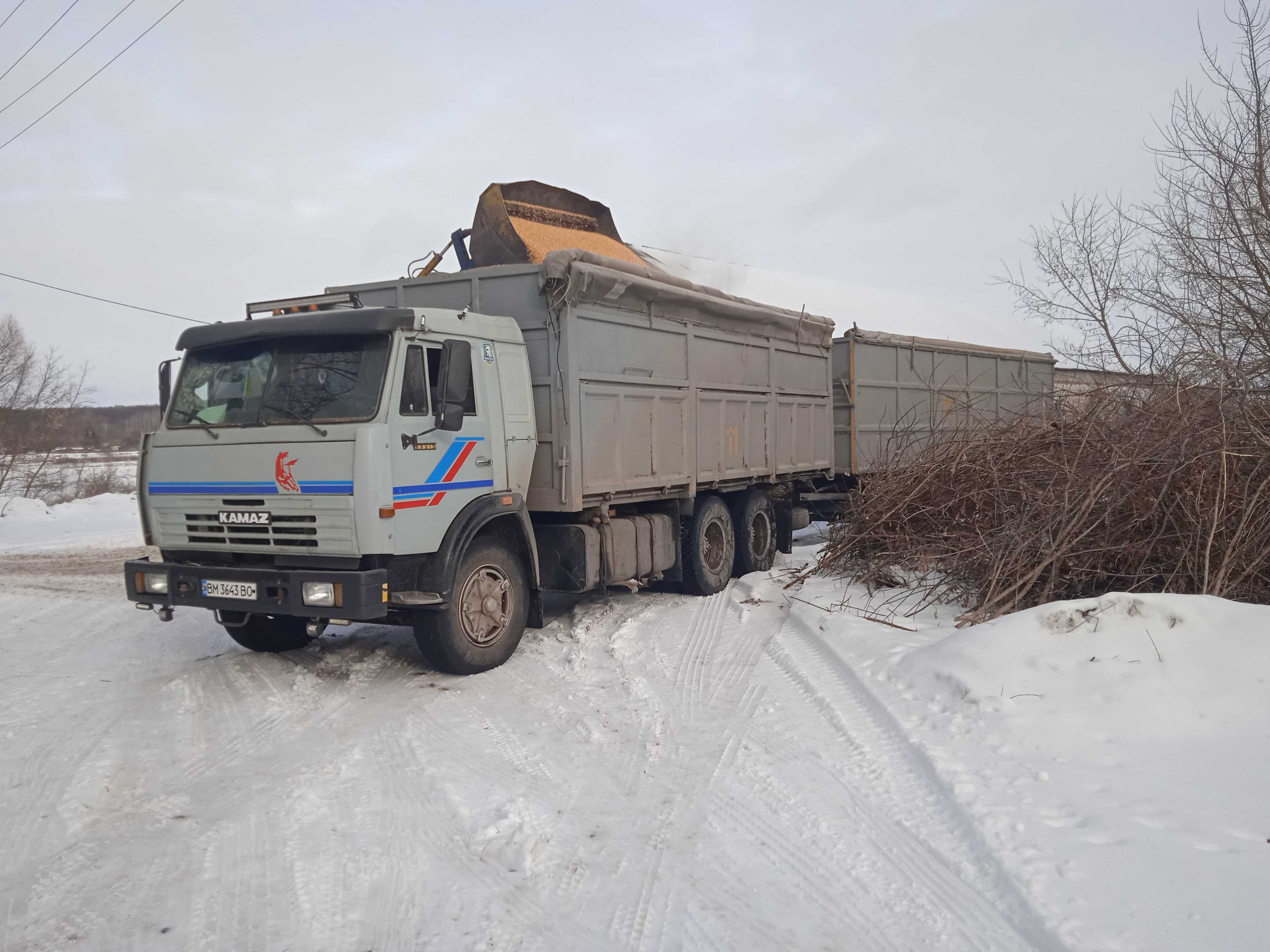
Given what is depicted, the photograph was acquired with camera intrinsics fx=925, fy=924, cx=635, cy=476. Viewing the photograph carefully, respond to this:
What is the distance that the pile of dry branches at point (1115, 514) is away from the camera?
6402mm

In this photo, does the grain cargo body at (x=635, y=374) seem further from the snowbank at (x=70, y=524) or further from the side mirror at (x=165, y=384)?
the snowbank at (x=70, y=524)

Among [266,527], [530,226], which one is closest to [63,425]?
[530,226]

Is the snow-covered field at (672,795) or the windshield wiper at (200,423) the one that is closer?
the snow-covered field at (672,795)

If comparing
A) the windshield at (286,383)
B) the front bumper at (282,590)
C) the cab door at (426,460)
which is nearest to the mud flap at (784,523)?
the cab door at (426,460)

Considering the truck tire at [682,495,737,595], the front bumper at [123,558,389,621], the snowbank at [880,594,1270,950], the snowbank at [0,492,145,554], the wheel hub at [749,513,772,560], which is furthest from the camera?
the snowbank at [0,492,145,554]

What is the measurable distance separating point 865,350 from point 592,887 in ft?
37.4

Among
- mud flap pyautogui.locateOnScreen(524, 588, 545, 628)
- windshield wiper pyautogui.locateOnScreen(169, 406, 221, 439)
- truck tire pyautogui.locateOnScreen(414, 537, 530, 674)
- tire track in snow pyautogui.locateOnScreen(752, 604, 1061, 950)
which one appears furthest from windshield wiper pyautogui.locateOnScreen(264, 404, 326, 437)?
tire track in snow pyautogui.locateOnScreen(752, 604, 1061, 950)

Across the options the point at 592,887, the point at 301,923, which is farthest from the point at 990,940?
the point at 301,923

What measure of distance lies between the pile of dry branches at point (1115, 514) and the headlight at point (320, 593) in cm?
443

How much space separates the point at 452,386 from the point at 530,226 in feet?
11.6

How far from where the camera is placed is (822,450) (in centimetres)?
1284

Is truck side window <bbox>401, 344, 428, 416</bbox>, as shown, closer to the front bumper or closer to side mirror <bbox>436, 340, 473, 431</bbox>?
side mirror <bbox>436, 340, 473, 431</bbox>

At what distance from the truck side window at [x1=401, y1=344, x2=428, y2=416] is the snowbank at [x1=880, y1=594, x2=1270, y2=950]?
3.57 m

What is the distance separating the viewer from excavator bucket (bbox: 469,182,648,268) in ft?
29.5
